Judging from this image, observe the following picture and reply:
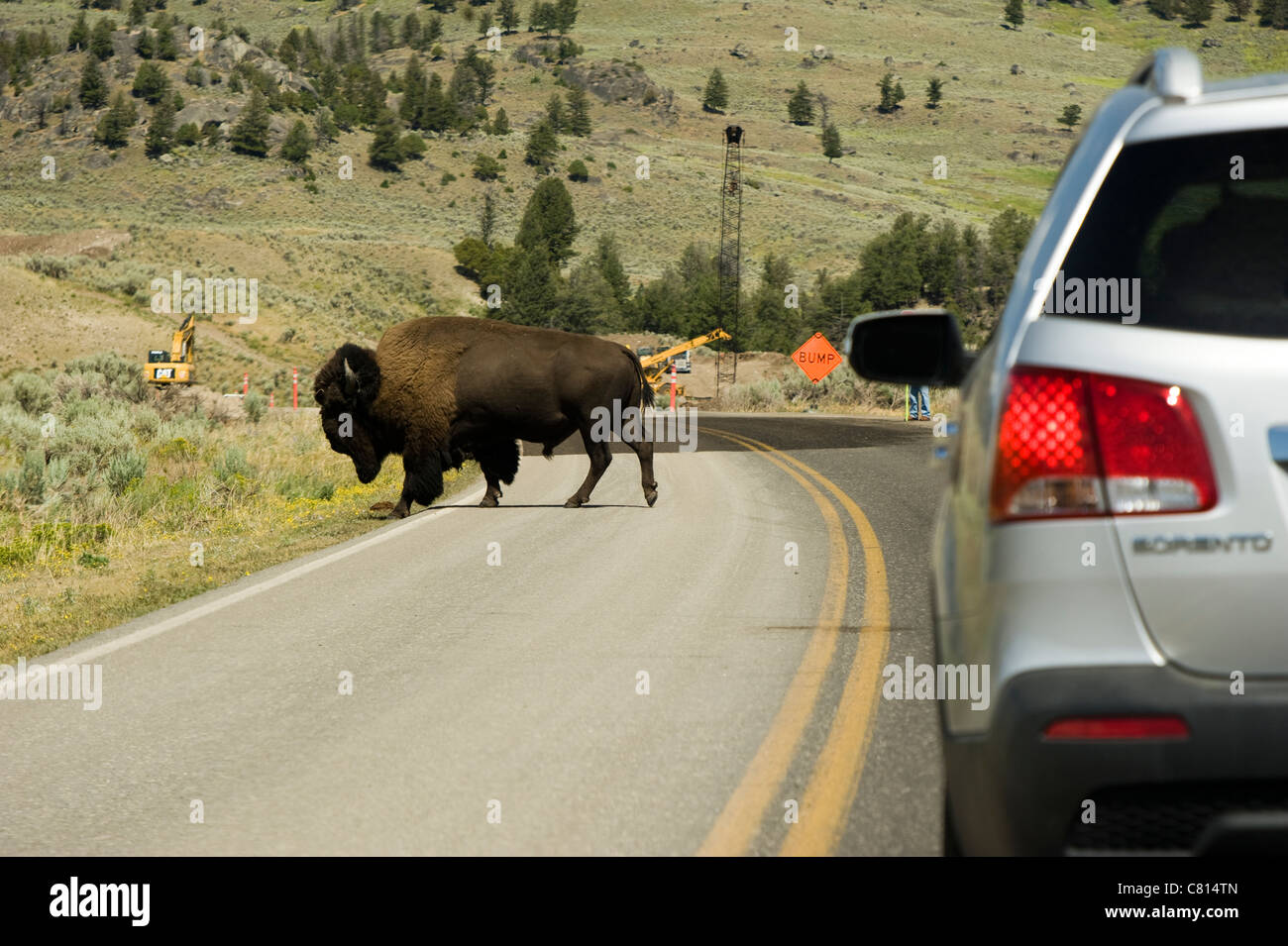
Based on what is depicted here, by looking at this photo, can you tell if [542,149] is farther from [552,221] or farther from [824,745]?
[824,745]

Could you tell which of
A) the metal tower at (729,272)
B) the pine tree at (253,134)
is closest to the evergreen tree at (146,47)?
the pine tree at (253,134)

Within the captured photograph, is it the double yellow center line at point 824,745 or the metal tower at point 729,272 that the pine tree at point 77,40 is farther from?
the double yellow center line at point 824,745

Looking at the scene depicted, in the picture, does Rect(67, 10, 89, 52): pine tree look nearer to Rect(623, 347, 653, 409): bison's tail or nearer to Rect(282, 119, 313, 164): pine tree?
Rect(282, 119, 313, 164): pine tree

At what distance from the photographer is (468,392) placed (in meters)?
15.2

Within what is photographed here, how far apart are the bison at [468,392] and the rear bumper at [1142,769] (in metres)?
12.4

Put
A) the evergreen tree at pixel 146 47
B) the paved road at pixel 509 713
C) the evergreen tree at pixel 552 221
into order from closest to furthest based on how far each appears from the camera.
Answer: the paved road at pixel 509 713 < the evergreen tree at pixel 552 221 < the evergreen tree at pixel 146 47

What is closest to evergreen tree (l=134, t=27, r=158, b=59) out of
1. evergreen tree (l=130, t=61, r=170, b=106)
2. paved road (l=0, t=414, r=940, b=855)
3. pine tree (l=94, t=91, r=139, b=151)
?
evergreen tree (l=130, t=61, r=170, b=106)

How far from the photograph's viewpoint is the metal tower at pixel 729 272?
57.8m

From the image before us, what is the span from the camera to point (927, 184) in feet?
568

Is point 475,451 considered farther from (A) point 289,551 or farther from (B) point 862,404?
(B) point 862,404

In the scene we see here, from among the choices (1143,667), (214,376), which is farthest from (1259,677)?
(214,376)

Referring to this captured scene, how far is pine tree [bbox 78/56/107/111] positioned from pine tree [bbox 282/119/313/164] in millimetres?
23304

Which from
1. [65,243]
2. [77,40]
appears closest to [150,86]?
[77,40]

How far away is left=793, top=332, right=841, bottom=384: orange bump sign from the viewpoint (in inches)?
1741
